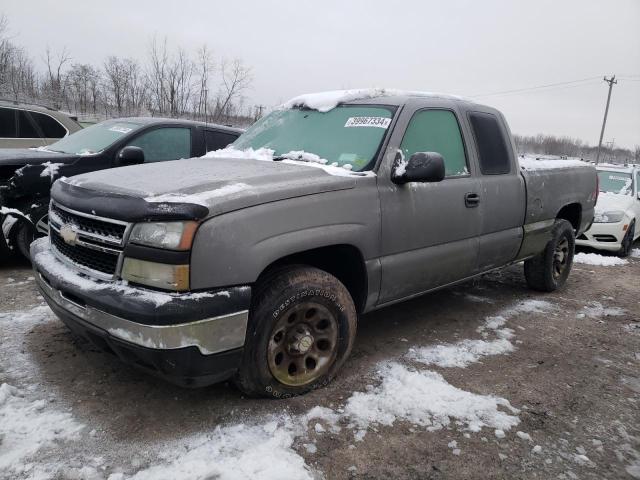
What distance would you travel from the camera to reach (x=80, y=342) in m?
3.45

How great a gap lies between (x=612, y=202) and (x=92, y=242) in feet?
28.8

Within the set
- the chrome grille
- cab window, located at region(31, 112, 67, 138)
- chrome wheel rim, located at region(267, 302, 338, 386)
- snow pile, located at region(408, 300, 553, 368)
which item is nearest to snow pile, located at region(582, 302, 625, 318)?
snow pile, located at region(408, 300, 553, 368)

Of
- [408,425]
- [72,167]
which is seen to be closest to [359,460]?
→ [408,425]

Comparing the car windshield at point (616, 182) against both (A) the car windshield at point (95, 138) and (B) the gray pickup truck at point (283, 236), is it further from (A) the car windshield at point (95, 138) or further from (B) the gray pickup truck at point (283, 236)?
(A) the car windshield at point (95, 138)

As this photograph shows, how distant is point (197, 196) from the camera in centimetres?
240

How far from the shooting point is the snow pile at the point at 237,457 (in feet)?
7.18

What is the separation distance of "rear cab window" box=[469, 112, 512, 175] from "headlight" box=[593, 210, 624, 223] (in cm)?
487

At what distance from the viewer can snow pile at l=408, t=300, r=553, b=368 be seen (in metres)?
3.54

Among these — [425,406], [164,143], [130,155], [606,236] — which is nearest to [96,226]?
[425,406]

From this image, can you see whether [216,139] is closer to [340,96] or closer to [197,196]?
[340,96]

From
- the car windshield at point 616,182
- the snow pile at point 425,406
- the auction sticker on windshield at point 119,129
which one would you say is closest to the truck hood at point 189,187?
the snow pile at point 425,406

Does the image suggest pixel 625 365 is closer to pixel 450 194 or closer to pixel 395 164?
pixel 450 194

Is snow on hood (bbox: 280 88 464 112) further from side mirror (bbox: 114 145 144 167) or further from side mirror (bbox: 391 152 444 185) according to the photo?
side mirror (bbox: 114 145 144 167)

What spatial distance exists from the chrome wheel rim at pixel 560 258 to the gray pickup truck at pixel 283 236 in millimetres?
1360
